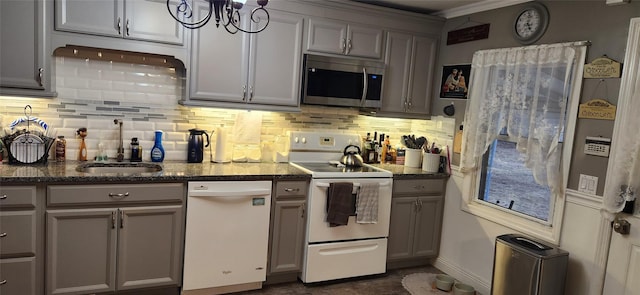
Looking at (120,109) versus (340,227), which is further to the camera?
(340,227)

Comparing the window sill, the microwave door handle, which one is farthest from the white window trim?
the microwave door handle

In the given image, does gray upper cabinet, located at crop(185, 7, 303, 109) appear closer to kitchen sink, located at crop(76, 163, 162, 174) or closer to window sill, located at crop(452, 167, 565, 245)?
kitchen sink, located at crop(76, 163, 162, 174)

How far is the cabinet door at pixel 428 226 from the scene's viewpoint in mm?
3795

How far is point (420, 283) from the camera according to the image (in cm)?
359

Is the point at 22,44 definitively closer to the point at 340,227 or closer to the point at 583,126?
the point at 340,227

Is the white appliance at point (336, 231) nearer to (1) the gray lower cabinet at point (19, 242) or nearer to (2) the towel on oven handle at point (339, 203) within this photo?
(2) the towel on oven handle at point (339, 203)

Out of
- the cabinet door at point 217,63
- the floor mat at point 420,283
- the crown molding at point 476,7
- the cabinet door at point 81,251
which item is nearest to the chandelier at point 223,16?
the cabinet door at point 217,63

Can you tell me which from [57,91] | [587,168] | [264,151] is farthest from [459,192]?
[57,91]

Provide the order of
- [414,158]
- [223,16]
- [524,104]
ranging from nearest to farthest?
1. [223,16]
2. [524,104]
3. [414,158]

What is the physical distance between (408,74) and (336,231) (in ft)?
5.16

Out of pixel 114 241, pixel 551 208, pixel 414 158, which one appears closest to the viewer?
pixel 114 241

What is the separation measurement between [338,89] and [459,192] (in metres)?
1.39

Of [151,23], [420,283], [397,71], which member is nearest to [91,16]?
[151,23]

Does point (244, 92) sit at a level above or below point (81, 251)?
above
